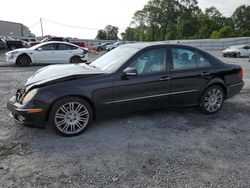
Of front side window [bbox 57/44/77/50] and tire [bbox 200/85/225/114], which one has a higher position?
front side window [bbox 57/44/77/50]

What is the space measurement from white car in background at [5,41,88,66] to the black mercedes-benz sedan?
9022 millimetres

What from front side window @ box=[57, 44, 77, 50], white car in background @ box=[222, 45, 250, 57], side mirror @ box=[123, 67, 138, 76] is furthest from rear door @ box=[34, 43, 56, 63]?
white car in background @ box=[222, 45, 250, 57]

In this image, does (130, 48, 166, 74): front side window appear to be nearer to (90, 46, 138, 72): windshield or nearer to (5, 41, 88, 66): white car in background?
(90, 46, 138, 72): windshield

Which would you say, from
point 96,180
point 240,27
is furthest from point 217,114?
point 240,27

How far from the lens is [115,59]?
15.6 feet

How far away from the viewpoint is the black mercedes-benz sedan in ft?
13.0

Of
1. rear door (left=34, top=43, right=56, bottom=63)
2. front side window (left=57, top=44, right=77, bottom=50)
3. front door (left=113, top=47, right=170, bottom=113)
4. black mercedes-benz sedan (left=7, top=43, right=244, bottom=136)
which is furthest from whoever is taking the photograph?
front side window (left=57, top=44, right=77, bottom=50)

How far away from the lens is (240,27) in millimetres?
83000

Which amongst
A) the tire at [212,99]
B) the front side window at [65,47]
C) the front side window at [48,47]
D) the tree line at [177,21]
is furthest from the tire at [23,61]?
the tree line at [177,21]

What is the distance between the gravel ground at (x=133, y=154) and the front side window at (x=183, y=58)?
1035mm

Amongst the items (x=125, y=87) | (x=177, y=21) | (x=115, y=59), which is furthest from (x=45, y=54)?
(x=177, y=21)

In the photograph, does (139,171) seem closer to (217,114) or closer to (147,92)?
(147,92)

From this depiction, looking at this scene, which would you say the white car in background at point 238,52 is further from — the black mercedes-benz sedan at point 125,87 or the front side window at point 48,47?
the black mercedes-benz sedan at point 125,87

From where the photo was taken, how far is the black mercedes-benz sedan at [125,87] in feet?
13.0
